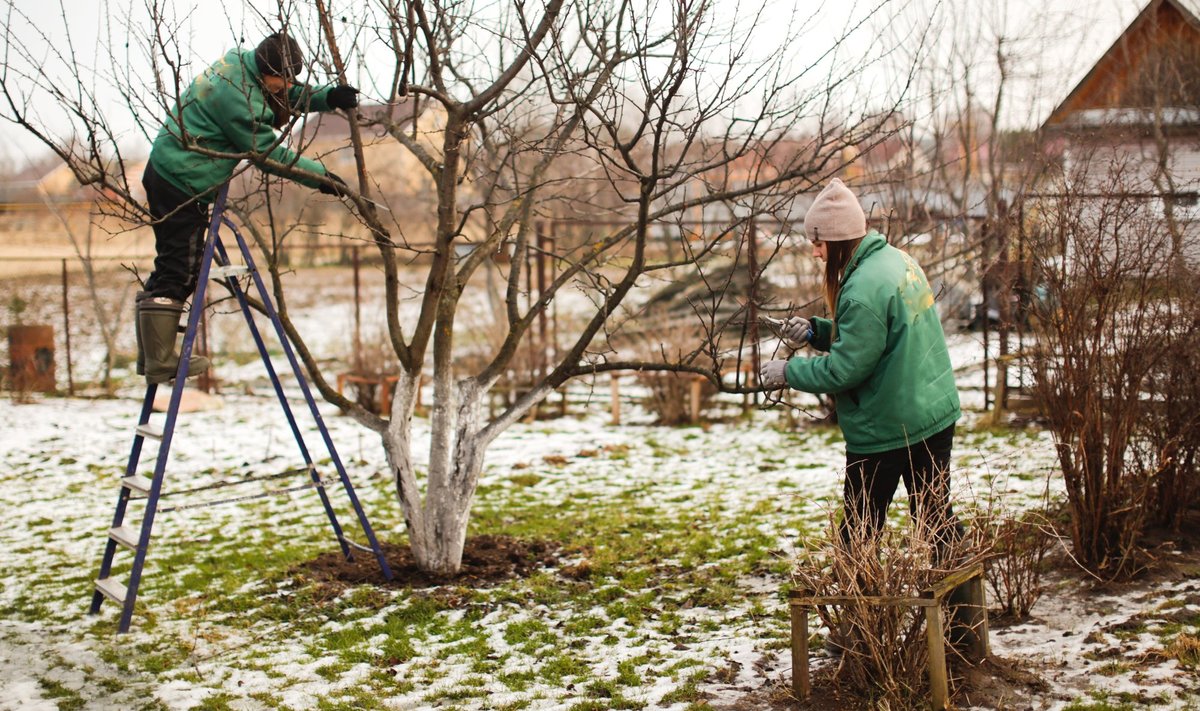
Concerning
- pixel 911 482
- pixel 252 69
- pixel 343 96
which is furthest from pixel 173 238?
pixel 911 482

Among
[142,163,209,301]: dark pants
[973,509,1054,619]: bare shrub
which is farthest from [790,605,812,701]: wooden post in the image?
[142,163,209,301]: dark pants

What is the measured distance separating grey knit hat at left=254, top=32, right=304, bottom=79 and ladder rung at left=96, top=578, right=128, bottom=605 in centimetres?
244

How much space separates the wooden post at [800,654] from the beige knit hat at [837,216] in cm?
126

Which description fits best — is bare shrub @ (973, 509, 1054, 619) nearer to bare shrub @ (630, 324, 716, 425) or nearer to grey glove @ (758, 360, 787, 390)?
grey glove @ (758, 360, 787, 390)

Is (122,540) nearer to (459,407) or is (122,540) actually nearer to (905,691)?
(459,407)

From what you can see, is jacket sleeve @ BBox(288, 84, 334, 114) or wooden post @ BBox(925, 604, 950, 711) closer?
wooden post @ BBox(925, 604, 950, 711)

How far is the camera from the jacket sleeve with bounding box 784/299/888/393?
3.41m

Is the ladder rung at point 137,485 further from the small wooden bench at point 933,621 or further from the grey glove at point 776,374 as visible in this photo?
the small wooden bench at point 933,621

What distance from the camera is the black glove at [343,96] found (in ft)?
14.6

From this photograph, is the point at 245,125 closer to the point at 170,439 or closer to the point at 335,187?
the point at 335,187

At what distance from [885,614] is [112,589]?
359 centimetres

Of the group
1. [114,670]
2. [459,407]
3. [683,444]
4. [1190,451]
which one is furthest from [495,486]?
[1190,451]

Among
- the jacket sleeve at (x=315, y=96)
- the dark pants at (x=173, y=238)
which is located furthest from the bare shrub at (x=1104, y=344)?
the dark pants at (x=173, y=238)

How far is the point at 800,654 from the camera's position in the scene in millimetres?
3418
